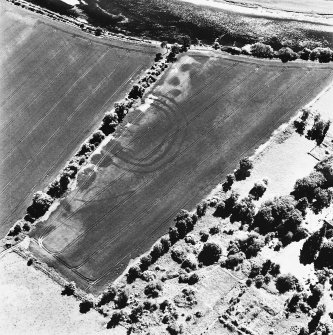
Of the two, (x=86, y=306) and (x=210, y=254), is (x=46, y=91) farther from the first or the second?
(x=210, y=254)

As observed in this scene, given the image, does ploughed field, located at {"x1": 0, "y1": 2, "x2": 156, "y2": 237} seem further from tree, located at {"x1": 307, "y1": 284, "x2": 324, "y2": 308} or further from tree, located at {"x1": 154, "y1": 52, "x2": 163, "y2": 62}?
tree, located at {"x1": 307, "y1": 284, "x2": 324, "y2": 308}

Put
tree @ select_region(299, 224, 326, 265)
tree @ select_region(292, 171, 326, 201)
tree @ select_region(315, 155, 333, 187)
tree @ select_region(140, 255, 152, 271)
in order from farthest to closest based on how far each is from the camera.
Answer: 1. tree @ select_region(315, 155, 333, 187)
2. tree @ select_region(292, 171, 326, 201)
3. tree @ select_region(140, 255, 152, 271)
4. tree @ select_region(299, 224, 326, 265)

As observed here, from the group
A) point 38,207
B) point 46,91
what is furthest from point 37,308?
point 46,91

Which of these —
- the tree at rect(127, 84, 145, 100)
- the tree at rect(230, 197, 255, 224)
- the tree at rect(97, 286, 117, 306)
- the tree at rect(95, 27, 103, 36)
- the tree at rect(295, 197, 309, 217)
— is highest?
the tree at rect(95, 27, 103, 36)

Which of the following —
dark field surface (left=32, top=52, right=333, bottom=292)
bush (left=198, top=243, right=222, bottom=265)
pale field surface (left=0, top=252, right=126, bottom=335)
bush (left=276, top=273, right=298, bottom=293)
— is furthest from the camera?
dark field surface (left=32, top=52, right=333, bottom=292)

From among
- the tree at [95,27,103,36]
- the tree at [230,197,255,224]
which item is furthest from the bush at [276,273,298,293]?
the tree at [95,27,103,36]

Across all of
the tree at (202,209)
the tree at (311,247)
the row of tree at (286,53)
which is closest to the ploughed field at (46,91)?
the row of tree at (286,53)
